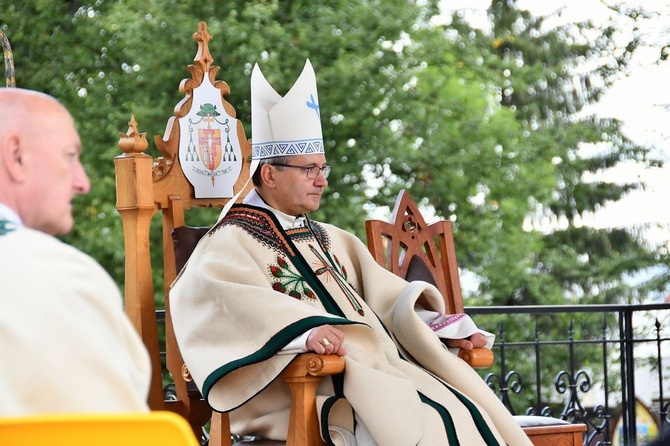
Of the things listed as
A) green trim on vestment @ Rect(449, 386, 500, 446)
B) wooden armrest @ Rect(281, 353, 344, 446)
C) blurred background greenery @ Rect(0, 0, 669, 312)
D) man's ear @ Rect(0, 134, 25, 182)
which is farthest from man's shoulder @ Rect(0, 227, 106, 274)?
blurred background greenery @ Rect(0, 0, 669, 312)

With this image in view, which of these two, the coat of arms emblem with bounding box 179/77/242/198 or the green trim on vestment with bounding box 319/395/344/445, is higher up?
the coat of arms emblem with bounding box 179/77/242/198

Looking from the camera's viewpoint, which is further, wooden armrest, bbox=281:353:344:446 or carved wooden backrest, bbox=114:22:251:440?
carved wooden backrest, bbox=114:22:251:440

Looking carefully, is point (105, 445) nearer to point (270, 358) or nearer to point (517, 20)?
point (270, 358)

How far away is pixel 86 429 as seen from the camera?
123 centimetres

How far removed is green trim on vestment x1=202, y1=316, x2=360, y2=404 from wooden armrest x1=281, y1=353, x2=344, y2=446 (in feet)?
0.22

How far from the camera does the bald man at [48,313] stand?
132 centimetres

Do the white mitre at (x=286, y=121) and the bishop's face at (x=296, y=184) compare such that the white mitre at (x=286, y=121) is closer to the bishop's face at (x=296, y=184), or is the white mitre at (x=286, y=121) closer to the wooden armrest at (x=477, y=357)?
the bishop's face at (x=296, y=184)

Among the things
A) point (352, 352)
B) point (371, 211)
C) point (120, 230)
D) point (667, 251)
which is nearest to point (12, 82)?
point (352, 352)

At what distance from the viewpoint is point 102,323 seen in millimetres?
1396

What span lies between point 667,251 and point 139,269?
12110mm

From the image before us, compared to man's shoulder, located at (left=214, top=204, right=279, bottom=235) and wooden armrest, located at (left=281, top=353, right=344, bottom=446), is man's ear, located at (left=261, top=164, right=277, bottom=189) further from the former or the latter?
wooden armrest, located at (left=281, top=353, right=344, bottom=446)

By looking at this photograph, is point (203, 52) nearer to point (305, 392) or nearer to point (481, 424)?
point (305, 392)

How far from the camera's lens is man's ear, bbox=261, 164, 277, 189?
12.6 ft

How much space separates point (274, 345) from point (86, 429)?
2044 millimetres
